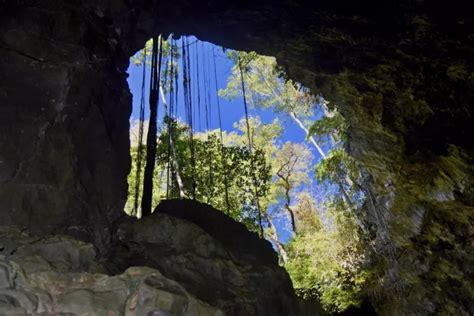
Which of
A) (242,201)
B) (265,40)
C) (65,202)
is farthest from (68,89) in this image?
(242,201)

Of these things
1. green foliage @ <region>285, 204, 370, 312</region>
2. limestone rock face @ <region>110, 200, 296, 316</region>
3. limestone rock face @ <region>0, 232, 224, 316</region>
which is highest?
green foliage @ <region>285, 204, 370, 312</region>

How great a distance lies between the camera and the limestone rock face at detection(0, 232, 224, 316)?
8.23ft

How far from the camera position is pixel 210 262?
405 cm

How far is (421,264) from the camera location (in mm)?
7754

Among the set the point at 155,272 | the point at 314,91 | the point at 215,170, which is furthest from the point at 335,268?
the point at 155,272

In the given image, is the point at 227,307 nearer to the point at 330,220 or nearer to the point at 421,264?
the point at 421,264

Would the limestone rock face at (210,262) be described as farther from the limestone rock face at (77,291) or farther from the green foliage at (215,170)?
the green foliage at (215,170)

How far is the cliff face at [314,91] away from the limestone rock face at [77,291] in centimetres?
74

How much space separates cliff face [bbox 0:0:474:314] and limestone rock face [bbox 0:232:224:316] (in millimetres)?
744

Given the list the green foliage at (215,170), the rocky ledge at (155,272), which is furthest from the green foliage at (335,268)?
the rocky ledge at (155,272)

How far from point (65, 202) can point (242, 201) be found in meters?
5.56

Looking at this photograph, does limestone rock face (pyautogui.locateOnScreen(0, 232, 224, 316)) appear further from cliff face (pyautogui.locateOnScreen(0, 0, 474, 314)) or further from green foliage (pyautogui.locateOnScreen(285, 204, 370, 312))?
green foliage (pyautogui.locateOnScreen(285, 204, 370, 312))

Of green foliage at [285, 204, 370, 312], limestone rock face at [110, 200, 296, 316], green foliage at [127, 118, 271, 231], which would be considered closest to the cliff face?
limestone rock face at [110, 200, 296, 316]

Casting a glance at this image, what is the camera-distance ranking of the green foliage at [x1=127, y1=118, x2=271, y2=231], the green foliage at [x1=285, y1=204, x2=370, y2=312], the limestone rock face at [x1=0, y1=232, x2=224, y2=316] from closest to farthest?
the limestone rock face at [x1=0, y1=232, x2=224, y2=316] < the green foliage at [x1=127, y1=118, x2=271, y2=231] < the green foliage at [x1=285, y1=204, x2=370, y2=312]
